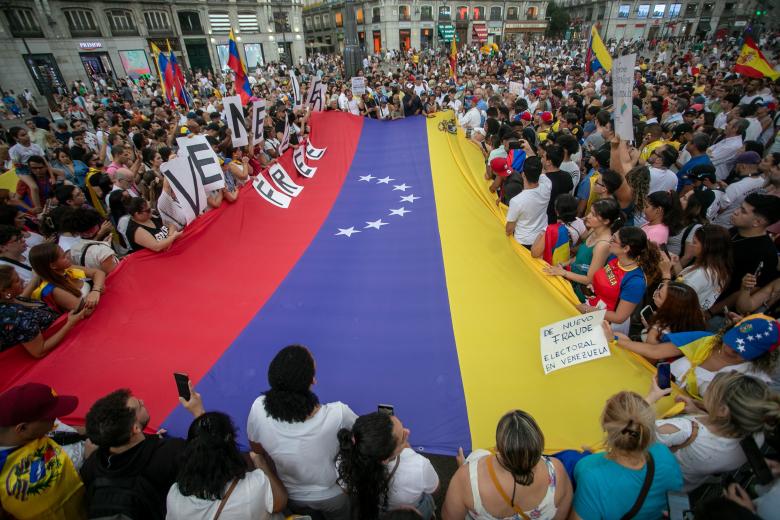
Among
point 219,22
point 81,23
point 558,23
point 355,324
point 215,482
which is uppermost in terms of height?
point 219,22

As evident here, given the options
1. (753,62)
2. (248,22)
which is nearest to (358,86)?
(753,62)

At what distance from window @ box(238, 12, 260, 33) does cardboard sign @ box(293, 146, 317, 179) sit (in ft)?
118

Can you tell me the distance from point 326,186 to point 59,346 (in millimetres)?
4099

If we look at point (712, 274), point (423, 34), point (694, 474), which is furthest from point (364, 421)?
point (423, 34)

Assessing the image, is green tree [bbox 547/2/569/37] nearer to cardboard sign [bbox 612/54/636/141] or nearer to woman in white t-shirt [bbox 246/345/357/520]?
cardboard sign [bbox 612/54/636/141]

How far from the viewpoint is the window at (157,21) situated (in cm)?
2970

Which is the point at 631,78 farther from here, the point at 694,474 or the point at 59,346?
the point at 59,346

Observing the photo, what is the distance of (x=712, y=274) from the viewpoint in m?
3.00

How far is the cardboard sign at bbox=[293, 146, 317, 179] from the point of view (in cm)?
Answer: 630

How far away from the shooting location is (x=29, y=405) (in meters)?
1.85

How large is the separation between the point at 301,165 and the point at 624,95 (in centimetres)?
486

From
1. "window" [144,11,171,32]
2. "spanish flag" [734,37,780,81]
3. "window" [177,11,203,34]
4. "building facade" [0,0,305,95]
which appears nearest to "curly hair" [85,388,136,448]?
"spanish flag" [734,37,780,81]

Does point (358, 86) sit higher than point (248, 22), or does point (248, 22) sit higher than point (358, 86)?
point (248, 22)

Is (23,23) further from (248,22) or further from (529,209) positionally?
(529,209)
